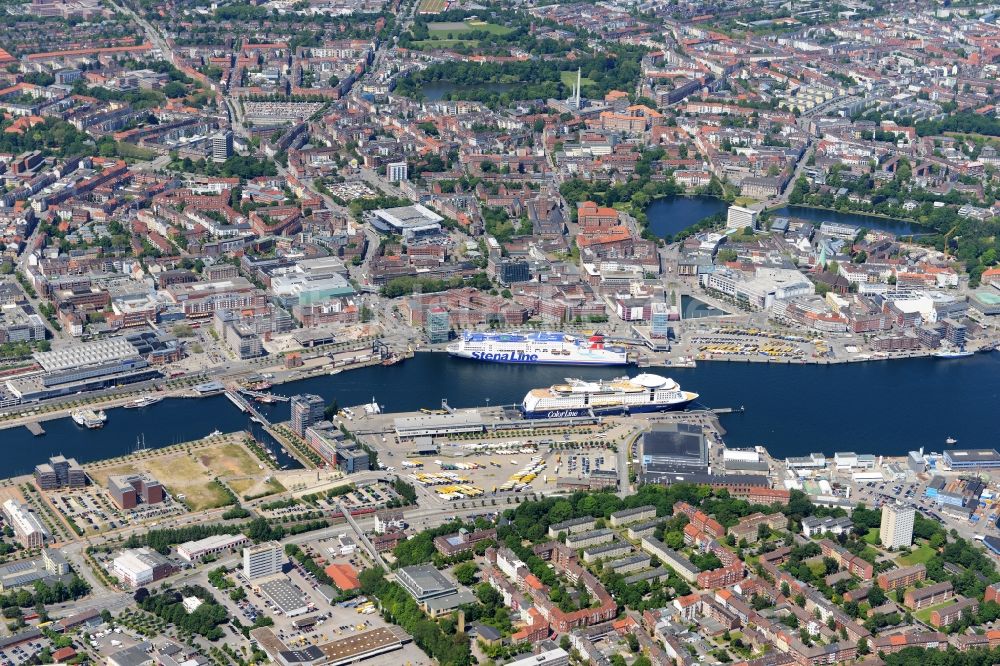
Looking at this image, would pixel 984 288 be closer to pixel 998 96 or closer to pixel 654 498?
pixel 654 498

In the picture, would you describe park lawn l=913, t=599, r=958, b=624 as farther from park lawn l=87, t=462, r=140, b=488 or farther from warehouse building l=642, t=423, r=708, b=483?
park lawn l=87, t=462, r=140, b=488

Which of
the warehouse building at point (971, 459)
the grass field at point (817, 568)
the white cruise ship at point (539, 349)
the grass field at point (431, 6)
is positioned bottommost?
the grass field at point (817, 568)

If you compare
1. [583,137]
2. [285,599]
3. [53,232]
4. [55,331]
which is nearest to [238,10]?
[583,137]

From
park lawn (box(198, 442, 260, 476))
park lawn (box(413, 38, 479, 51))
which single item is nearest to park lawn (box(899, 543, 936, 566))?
park lawn (box(198, 442, 260, 476))

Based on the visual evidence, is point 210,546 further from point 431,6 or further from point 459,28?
point 431,6

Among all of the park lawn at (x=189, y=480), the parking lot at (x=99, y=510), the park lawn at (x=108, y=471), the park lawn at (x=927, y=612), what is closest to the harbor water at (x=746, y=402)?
the park lawn at (x=108, y=471)

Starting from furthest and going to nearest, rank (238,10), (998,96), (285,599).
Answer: (238,10) → (998,96) → (285,599)

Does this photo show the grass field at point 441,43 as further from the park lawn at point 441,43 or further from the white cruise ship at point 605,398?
the white cruise ship at point 605,398
